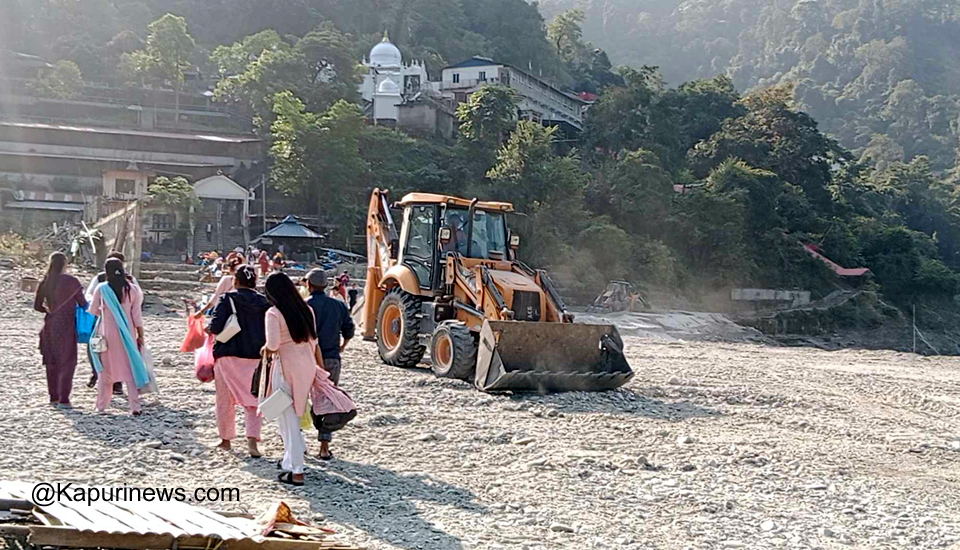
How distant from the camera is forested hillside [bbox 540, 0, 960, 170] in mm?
108562

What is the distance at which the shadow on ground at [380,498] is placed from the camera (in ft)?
19.2

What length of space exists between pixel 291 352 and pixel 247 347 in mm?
847

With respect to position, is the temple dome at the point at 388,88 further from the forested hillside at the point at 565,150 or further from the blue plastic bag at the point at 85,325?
the blue plastic bag at the point at 85,325

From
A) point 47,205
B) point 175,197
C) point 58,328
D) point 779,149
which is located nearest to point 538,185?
point 175,197

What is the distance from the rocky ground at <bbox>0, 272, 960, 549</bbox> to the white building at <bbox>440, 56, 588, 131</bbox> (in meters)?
48.2

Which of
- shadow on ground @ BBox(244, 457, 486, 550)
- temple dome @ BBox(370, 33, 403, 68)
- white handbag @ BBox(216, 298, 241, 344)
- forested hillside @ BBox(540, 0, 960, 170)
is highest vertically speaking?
forested hillside @ BBox(540, 0, 960, 170)

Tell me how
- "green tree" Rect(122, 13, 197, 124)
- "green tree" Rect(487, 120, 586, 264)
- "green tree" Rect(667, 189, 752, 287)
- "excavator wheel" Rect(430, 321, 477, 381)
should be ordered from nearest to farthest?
"excavator wheel" Rect(430, 321, 477, 381) → "green tree" Rect(487, 120, 586, 264) → "green tree" Rect(667, 189, 752, 287) → "green tree" Rect(122, 13, 197, 124)

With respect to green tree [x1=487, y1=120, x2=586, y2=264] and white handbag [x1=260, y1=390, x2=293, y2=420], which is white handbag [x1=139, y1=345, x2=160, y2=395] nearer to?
white handbag [x1=260, y1=390, x2=293, y2=420]

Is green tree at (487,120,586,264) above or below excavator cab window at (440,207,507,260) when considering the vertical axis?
above

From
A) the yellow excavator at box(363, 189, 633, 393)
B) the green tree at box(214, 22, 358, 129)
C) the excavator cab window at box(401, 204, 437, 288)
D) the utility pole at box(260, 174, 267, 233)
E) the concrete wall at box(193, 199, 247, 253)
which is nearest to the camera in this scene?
the yellow excavator at box(363, 189, 633, 393)

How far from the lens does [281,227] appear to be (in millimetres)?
34562

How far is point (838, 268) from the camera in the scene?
1982 inches

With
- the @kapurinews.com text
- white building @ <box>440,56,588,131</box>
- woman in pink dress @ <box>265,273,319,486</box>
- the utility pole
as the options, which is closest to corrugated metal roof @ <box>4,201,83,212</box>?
the utility pole

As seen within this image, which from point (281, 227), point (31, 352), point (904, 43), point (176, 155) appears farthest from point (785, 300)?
point (904, 43)
